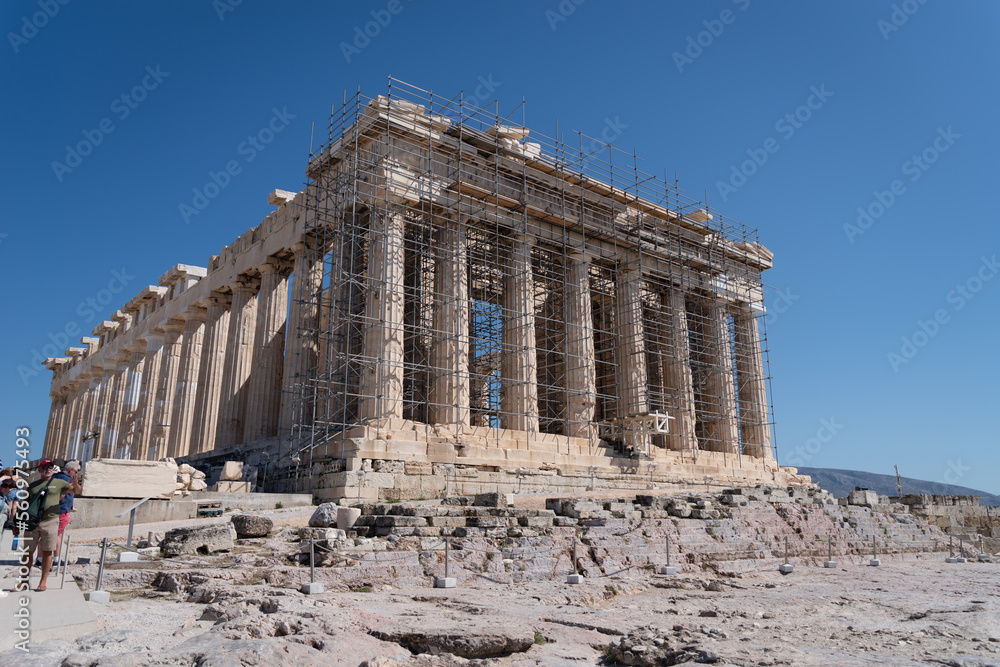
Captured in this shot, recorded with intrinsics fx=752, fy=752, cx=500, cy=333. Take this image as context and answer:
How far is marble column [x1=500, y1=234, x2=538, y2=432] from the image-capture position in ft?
86.0

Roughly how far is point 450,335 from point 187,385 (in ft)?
45.1

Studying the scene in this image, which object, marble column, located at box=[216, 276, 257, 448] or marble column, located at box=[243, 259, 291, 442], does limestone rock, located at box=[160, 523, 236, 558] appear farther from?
marble column, located at box=[216, 276, 257, 448]

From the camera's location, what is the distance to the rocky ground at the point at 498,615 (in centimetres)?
588

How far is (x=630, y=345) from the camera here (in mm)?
31344

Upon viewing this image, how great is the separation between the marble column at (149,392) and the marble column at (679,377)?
73.3 feet

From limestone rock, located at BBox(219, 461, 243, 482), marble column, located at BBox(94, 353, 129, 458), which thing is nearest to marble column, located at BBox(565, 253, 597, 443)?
limestone rock, located at BBox(219, 461, 243, 482)

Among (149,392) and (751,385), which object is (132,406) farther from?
(751,385)

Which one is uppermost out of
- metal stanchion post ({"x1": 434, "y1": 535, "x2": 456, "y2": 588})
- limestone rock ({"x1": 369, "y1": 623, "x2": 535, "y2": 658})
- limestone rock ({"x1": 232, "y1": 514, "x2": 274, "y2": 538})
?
limestone rock ({"x1": 232, "y1": 514, "x2": 274, "y2": 538})

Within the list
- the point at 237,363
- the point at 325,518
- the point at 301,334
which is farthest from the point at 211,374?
the point at 325,518

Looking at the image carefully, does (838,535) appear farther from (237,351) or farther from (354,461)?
(237,351)

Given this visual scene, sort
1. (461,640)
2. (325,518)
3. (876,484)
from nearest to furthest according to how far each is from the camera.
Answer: (461,640) → (325,518) → (876,484)

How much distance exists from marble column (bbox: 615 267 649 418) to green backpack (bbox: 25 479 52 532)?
80.0ft

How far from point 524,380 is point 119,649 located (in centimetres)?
2110

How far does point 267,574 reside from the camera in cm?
952
